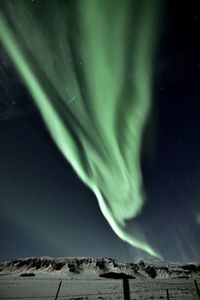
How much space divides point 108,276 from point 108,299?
14403 cm

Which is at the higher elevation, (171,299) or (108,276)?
(108,276)

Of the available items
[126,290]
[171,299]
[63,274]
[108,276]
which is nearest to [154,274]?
[108,276]

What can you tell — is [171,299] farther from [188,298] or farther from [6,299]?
[6,299]

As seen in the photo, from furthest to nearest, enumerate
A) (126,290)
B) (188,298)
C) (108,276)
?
1. (108,276)
2. (188,298)
3. (126,290)

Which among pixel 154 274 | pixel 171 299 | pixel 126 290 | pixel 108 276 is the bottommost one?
pixel 126 290

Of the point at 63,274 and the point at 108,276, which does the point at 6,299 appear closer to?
the point at 108,276

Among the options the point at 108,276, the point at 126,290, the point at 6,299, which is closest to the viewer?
the point at 126,290

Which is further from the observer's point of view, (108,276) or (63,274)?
(63,274)

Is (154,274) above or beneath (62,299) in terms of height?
above

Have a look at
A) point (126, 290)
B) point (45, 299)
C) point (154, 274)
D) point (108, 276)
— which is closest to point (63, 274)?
point (108, 276)

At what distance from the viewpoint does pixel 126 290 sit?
Answer: 11195 millimetres

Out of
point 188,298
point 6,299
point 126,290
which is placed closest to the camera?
point 126,290

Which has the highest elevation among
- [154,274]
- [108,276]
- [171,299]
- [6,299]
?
[154,274]

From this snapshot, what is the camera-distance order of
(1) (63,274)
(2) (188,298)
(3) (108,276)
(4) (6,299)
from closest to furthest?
(4) (6,299) < (2) (188,298) < (3) (108,276) < (1) (63,274)
